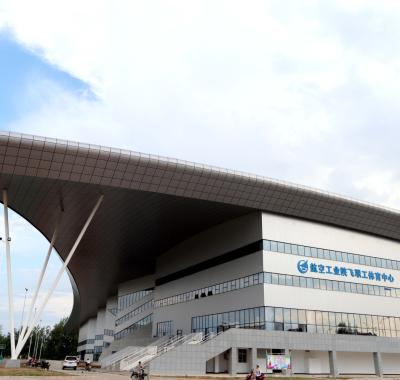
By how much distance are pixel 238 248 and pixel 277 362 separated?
13114mm

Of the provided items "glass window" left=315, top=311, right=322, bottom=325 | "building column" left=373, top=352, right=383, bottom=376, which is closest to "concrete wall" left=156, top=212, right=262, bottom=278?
"glass window" left=315, top=311, right=322, bottom=325

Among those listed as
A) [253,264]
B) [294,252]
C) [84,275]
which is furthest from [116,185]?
[84,275]

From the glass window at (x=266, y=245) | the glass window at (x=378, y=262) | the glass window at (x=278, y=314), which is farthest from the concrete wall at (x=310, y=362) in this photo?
the glass window at (x=378, y=262)

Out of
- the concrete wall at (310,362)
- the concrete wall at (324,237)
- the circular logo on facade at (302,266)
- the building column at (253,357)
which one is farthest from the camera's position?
the concrete wall at (324,237)

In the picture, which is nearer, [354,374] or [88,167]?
[88,167]

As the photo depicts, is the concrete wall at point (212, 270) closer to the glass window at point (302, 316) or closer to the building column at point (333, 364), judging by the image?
the glass window at point (302, 316)

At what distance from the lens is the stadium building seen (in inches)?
1373

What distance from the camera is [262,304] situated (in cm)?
3856

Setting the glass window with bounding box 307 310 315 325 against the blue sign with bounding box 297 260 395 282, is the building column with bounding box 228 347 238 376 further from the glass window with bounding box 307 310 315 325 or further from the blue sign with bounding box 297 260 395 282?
the blue sign with bounding box 297 260 395 282

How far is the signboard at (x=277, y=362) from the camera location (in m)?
33.2

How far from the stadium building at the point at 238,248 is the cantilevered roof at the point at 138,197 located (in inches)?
4.4

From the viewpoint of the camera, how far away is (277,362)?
33438 mm

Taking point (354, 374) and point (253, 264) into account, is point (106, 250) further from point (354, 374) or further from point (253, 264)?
point (354, 374)

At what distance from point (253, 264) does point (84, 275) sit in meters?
43.9
